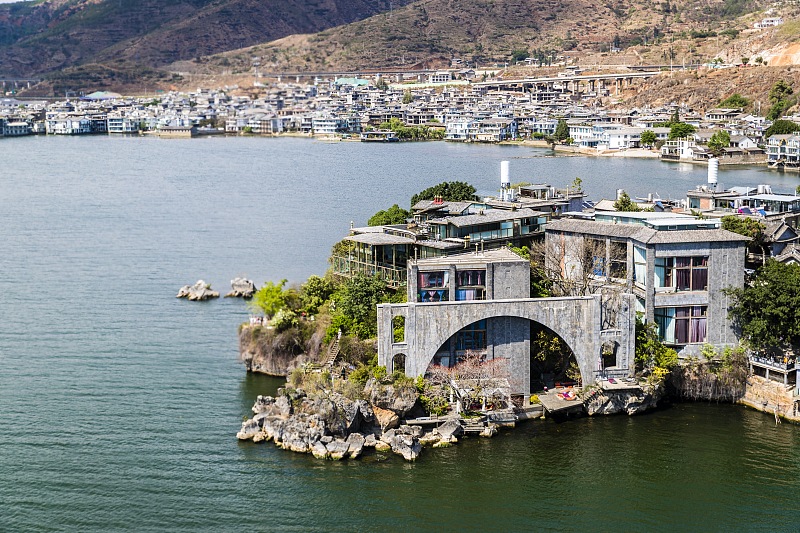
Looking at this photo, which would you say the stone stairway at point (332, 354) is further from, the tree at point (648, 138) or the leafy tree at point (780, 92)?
the leafy tree at point (780, 92)

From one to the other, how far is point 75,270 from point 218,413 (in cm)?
1286

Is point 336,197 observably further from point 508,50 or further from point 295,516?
point 508,50

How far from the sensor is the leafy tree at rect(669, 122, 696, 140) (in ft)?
186

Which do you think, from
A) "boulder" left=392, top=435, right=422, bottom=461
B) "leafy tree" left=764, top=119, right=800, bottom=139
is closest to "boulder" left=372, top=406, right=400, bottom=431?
"boulder" left=392, top=435, right=422, bottom=461

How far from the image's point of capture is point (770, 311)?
15242 millimetres

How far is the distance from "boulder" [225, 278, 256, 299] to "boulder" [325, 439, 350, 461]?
1017cm

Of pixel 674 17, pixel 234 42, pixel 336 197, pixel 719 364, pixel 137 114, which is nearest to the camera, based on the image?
pixel 719 364

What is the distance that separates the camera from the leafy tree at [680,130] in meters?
56.8

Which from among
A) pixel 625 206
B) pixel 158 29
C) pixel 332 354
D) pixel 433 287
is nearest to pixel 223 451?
pixel 332 354

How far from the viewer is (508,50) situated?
11425 centimetres

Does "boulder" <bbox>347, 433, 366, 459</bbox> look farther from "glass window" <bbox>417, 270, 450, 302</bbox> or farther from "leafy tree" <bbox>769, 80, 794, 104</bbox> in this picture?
"leafy tree" <bbox>769, 80, 794, 104</bbox>

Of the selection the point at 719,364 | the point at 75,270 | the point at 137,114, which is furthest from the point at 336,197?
the point at 137,114

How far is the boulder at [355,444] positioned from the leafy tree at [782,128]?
146 ft

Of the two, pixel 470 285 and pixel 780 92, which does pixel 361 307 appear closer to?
pixel 470 285
